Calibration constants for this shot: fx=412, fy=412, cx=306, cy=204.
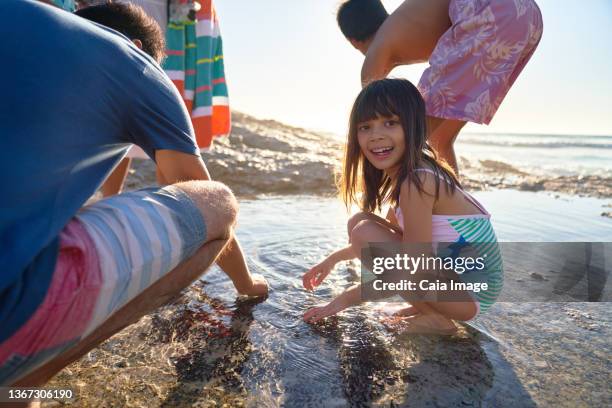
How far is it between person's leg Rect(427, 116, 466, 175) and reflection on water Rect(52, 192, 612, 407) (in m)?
0.93

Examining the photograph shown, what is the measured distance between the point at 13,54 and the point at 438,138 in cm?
198

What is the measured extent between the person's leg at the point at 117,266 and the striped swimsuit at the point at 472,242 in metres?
0.88

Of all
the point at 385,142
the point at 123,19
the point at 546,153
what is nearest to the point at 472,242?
the point at 385,142

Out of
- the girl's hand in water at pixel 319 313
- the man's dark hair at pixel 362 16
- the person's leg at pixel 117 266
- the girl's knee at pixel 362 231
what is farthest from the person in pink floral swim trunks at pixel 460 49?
the person's leg at pixel 117 266

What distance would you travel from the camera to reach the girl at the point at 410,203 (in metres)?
1.60

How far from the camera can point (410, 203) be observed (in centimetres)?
161

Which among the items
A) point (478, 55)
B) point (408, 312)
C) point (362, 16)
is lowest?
point (408, 312)

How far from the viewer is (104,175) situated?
1.09 metres

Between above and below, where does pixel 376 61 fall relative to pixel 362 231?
above

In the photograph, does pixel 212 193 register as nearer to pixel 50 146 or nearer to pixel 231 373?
pixel 50 146

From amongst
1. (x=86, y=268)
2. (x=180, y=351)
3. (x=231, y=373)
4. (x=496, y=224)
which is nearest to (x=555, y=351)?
(x=231, y=373)

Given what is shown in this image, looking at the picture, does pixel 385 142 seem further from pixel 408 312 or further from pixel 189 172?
pixel 189 172

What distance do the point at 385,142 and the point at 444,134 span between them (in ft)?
2.19

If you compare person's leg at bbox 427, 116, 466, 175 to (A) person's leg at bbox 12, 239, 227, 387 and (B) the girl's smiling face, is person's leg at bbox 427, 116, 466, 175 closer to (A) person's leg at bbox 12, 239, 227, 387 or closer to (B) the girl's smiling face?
(B) the girl's smiling face
